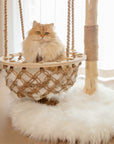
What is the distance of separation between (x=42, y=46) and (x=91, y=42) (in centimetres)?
38

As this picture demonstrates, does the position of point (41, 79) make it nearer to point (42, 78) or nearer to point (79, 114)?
point (42, 78)

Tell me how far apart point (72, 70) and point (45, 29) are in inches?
11.3

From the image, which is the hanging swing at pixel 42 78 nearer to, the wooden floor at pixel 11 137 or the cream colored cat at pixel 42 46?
the cream colored cat at pixel 42 46

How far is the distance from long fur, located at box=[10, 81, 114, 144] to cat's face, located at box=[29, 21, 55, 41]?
1.18 ft

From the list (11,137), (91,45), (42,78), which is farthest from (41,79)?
(91,45)

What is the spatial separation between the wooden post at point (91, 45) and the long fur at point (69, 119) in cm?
15

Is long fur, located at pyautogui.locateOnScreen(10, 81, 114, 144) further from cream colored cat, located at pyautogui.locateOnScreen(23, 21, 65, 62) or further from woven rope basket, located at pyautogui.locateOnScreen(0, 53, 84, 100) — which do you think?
cream colored cat, located at pyautogui.locateOnScreen(23, 21, 65, 62)

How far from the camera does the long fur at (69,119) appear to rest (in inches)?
35.2

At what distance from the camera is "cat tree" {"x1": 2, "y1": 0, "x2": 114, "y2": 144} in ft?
2.95

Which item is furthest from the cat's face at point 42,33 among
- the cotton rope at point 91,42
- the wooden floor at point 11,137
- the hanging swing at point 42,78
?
the wooden floor at point 11,137

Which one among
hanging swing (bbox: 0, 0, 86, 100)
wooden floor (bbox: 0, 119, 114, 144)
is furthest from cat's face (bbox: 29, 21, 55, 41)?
wooden floor (bbox: 0, 119, 114, 144)

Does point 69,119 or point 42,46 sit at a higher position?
point 42,46

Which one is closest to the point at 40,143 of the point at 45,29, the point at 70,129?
the point at 70,129

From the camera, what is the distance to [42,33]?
3.79 ft
